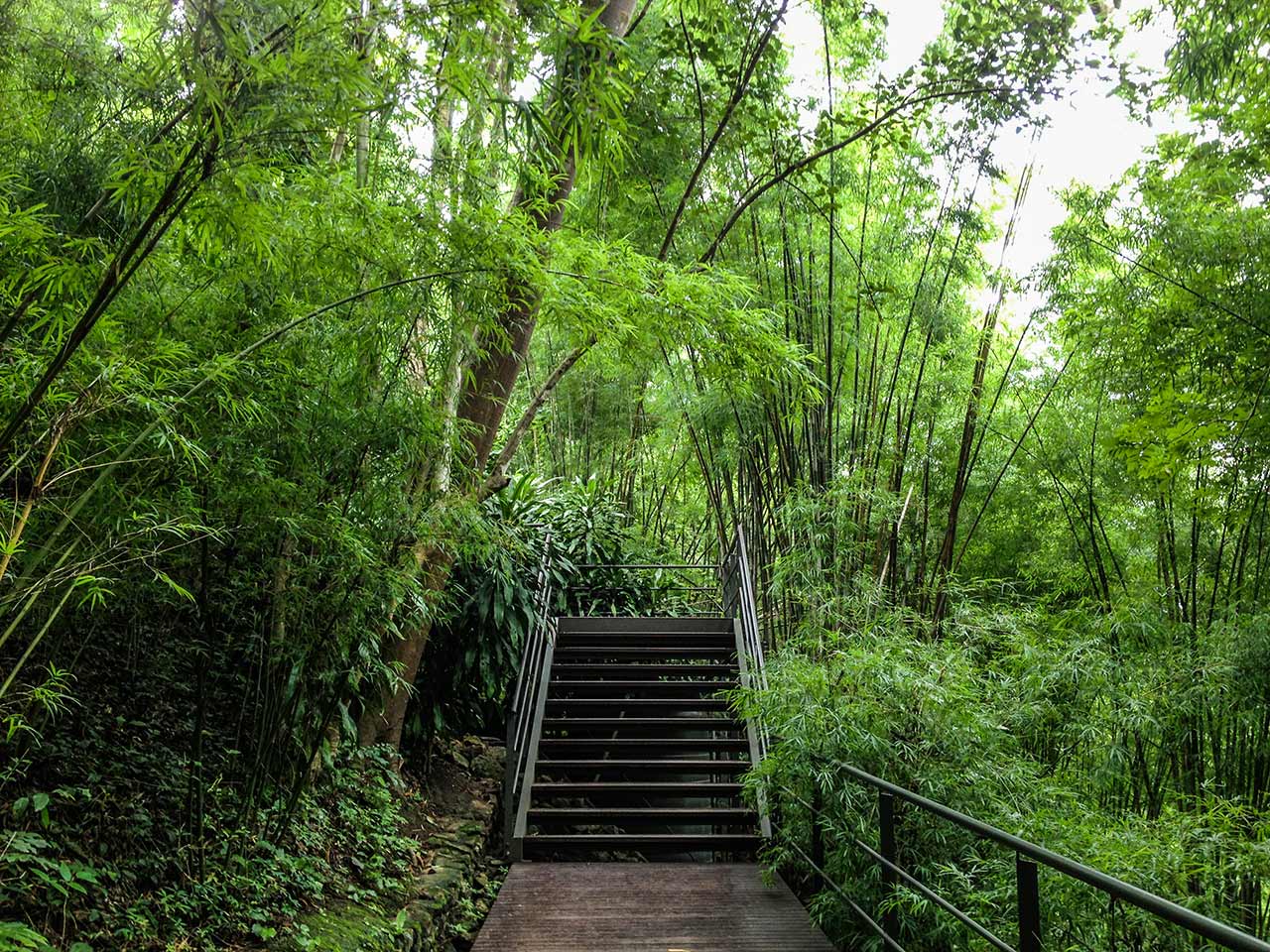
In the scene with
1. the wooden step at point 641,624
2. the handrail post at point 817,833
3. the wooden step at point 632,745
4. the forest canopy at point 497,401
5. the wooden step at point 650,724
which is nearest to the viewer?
the forest canopy at point 497,401

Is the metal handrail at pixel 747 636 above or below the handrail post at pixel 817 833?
above

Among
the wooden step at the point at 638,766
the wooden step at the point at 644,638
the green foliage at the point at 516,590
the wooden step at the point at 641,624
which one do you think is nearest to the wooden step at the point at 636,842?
the wooden step at the point at 638,766

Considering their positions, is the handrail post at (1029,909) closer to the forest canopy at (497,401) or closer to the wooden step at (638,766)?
the forest canopy at (497,401)

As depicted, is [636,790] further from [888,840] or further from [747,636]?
[888,840]

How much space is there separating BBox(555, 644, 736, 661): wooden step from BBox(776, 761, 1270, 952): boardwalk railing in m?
2.33

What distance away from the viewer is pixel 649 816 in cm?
490

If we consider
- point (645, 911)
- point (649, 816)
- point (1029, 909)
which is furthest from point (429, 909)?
point (1029, 909)

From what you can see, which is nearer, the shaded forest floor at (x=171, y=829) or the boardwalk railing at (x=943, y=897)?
the boardwalk railing at (x=943, y=897)

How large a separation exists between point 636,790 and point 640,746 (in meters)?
0.37

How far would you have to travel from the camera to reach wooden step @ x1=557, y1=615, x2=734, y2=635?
681 centimetres

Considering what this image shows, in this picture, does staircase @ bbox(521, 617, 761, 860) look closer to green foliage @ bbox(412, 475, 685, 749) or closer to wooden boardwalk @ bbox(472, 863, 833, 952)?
wooden boardwalk @ bbox(472, 863, 833, 952)

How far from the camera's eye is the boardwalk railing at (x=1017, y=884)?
1400 mm

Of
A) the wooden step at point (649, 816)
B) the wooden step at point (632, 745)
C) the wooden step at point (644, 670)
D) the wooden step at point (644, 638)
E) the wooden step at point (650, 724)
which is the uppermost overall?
the wooden step at point (644, 638)

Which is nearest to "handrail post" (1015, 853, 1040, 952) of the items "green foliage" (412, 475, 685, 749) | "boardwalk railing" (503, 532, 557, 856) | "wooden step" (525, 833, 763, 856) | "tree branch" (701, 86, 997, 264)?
"wooden step" (525, 833, 763, 856)
